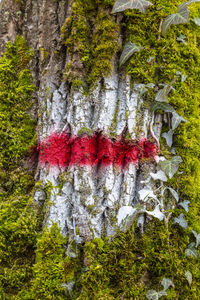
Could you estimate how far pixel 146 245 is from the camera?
1.45 meters

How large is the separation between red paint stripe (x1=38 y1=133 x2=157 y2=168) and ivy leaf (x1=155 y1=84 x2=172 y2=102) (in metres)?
0.27

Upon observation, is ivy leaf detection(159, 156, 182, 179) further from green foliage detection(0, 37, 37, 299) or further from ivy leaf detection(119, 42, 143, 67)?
green foliage detection(0, 37, 37, 299)

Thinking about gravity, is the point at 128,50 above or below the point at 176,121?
above

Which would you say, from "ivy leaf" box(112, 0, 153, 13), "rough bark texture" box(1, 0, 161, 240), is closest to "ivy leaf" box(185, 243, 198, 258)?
"rough bark texture" box(1, 0, 161, 240)

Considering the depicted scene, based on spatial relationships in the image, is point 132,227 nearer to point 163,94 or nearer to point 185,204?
point 185,204

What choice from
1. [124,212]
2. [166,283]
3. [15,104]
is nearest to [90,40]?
[15,104]

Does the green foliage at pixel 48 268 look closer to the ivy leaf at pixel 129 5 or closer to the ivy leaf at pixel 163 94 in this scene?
the ivy leaf at pixel 163 94

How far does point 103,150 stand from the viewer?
153 cm

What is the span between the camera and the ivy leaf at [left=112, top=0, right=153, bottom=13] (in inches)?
59.5

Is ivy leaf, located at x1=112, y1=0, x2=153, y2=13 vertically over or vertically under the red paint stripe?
over

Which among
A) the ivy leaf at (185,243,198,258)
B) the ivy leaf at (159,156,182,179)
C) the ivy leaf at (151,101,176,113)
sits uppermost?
the ivy leaf at (151,101,176,113)

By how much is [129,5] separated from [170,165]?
1.00 m

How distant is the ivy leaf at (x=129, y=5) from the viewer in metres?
1.51

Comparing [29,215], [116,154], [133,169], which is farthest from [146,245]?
[29,215]
